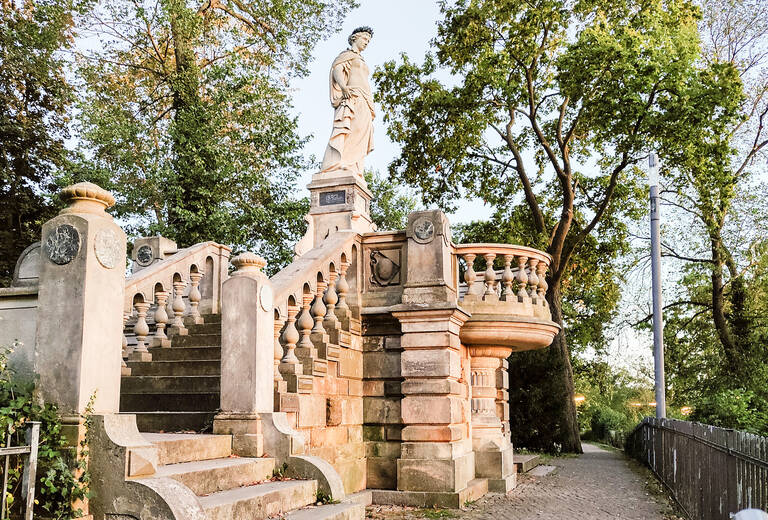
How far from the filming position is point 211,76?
18.9 metres

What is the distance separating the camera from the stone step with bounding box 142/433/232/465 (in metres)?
5.80

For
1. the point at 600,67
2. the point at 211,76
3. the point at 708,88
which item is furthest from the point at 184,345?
the point at 708,88

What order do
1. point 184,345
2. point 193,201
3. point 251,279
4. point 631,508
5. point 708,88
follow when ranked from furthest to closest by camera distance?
1. point 708,88
2. point 193,201
3. point 631,508
4. point 184,345
5. point 251,279

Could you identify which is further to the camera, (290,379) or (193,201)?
(193,201)

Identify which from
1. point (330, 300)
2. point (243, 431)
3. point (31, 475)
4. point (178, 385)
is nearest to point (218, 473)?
point (243, 431)

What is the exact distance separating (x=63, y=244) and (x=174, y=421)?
123 inches

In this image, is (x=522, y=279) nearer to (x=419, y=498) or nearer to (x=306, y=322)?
(x=419, y=498)

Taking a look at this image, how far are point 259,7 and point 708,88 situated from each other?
46.5 ft

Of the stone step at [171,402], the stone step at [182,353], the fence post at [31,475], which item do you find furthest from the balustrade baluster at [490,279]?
the fence post at [31,475]

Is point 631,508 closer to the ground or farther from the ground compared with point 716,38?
closer to the ground

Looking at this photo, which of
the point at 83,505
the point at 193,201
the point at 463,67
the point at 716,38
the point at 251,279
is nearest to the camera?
the point at 83,505

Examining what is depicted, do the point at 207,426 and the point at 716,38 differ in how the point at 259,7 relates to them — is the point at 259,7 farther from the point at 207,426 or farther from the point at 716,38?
the point at 207,426

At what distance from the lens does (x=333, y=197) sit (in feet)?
39.3

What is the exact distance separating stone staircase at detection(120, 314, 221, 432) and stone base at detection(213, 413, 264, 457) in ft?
1.20
